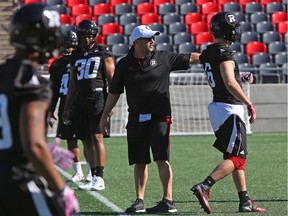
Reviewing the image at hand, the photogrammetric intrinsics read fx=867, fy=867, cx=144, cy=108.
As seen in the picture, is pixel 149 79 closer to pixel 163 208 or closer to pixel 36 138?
pixel 163 208

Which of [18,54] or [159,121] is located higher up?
[18,54]

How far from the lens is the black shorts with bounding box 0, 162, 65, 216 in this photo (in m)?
4.23

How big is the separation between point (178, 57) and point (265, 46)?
44.6ft

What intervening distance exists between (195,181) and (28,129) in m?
7.01

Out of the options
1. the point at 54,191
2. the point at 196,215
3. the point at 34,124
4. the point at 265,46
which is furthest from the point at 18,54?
the point at 265,46

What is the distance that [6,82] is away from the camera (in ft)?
14.0

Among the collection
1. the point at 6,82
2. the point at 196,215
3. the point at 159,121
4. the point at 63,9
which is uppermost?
the point at 63,9

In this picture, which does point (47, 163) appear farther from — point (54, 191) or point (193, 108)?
point (193, 108)

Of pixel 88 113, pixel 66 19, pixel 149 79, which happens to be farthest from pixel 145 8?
pixel 149 79

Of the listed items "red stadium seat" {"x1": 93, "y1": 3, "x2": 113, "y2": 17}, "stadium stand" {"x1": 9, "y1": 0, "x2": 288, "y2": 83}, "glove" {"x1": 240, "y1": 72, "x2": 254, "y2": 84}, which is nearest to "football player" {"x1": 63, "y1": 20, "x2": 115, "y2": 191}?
"glove" {"x1": 240, "y1": 72, "x2": 254, "y2": 84}

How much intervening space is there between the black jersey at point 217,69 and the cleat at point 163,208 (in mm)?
1103

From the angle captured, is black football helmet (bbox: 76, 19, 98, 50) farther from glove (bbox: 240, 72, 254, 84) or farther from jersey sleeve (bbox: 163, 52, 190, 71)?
glove (bbox: 240, 72, 254, 84)

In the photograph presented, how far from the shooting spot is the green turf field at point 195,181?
8617mm

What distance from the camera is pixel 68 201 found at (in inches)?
164
